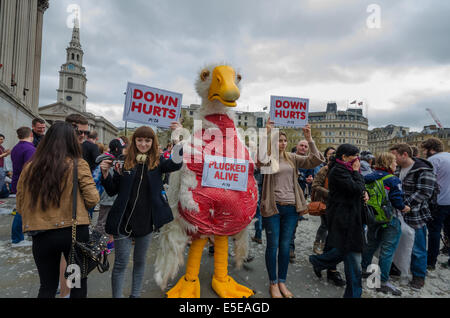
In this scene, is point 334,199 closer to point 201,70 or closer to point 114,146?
point 201,70

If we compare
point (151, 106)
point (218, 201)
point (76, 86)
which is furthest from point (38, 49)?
point (76, 86)

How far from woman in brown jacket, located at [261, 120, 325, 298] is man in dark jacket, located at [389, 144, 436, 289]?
1.69 metres

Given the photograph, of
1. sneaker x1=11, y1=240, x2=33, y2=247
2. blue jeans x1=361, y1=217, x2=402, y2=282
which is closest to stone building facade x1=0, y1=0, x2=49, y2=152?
sneaker x1=11, y1=240, x2=33, y2=247

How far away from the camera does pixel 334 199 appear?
9.68ft

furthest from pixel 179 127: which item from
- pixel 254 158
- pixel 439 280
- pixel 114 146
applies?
pixel 439 280

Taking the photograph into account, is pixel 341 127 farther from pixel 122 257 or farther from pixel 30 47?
pixel 122 257

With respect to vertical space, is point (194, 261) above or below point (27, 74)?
below

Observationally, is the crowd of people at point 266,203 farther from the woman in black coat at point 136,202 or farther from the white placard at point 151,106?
the white placard at point 151,106

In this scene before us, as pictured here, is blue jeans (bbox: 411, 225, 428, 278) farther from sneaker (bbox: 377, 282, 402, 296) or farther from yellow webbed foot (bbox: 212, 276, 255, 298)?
yellow webbed foot (bbox: 212, 276, 255, 298)

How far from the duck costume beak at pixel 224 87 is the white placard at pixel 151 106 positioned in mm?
458
